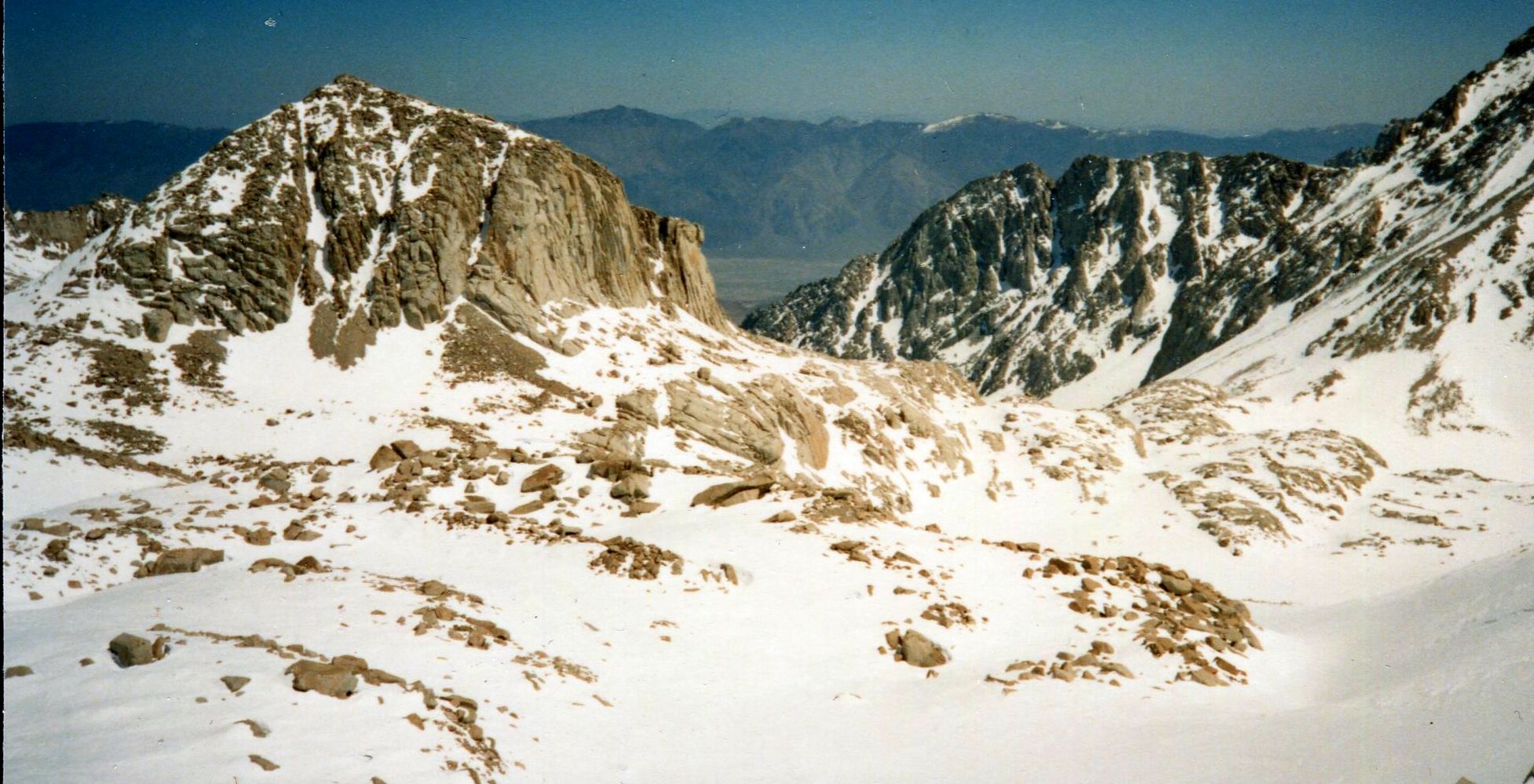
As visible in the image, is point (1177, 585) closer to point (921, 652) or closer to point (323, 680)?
point (921, 652)

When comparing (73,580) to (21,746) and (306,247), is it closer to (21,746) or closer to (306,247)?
(21,746)

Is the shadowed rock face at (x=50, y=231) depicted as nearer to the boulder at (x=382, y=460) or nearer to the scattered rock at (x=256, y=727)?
the boulder at (x=382, y=460)

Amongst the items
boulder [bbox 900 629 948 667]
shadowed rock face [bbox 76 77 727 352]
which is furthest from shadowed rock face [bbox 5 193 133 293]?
boulder [bbox 900 629 948 667]

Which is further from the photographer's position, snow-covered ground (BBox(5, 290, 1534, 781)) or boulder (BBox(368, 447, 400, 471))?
boulder (BBox(368, 447, 400, 471))

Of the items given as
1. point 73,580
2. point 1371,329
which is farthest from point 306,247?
point 1371,329

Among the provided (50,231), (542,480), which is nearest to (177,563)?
(542,480)

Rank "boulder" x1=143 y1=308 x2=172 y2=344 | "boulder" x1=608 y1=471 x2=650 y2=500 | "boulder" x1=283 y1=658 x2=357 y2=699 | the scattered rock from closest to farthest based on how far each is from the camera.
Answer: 1. the scattered rock
2. "boulder" x1=283 y1=658 x2=357 y2=699
3. "boulder" x1=608 y1=471 x2=650 y2=500
4. "boulder" x1=143 y1=308 x2=172 y2=344

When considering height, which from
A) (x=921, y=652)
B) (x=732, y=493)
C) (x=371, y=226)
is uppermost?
(x=371, y=226)

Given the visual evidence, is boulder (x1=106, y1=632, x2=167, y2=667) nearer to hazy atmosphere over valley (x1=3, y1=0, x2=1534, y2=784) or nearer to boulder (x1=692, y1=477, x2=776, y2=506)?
hazy atmosphere over valley (x1=3, y1=0, x2=1534, y2=784)
